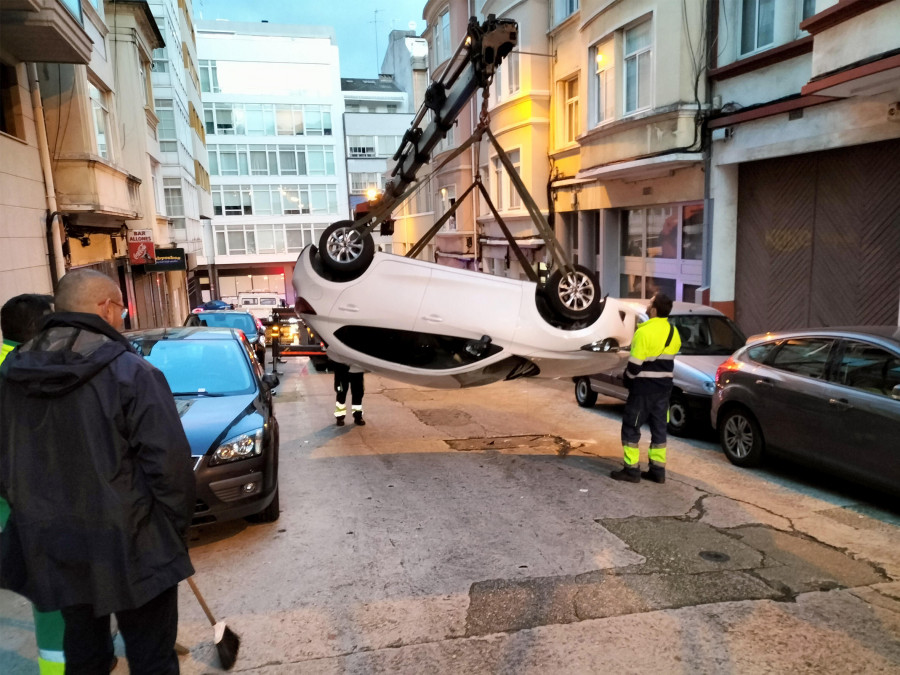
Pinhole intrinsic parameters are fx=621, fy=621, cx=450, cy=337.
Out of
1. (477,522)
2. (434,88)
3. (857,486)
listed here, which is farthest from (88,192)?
(857,486)

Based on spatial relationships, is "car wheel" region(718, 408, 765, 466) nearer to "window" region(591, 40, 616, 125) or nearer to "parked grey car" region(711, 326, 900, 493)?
"parked grey car" region(711, 326, 900, 493)

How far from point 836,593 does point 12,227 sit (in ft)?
36.7

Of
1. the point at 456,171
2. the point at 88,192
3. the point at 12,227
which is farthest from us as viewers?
the point at 456,171

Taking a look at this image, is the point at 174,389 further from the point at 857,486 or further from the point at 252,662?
the point at 857,486

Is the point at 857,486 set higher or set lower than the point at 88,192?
lower

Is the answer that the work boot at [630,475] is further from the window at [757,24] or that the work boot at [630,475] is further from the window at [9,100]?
the window at [9,100]

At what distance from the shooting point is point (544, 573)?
167 inches

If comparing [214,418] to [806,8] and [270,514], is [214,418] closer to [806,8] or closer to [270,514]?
[270,514]

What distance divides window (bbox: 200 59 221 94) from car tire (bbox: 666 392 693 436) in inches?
1895

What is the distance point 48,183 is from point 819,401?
39.9 ft

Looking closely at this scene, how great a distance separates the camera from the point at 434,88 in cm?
684

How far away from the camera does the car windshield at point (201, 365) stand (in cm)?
562

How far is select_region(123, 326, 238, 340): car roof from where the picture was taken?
6.43 m

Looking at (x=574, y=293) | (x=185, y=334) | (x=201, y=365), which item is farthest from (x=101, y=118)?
(x=574, y=293)
